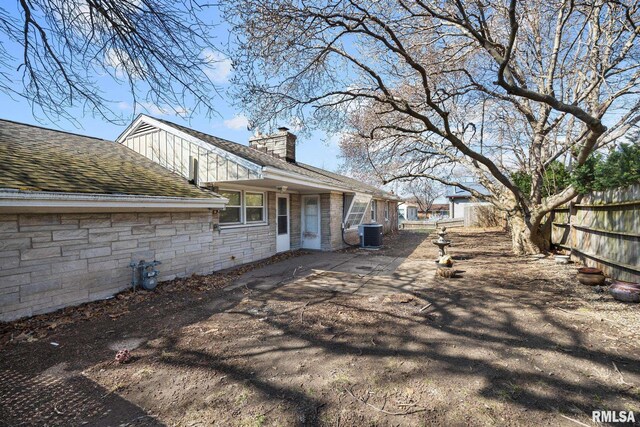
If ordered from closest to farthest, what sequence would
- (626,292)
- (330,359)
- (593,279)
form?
(330,359) < (626,292) < (593,279)

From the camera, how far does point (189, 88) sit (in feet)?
14.3

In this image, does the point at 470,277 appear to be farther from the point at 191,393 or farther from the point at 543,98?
the point at 191,393

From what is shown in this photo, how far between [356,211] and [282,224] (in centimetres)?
385

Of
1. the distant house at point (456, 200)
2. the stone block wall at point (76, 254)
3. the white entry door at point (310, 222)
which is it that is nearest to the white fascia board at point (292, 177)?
the white entry door at point (310, 222)

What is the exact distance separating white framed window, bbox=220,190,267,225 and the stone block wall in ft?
5.46

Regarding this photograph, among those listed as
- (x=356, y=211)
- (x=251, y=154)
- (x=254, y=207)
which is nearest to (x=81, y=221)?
(x=254, y=207)

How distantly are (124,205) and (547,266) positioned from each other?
33.5ft

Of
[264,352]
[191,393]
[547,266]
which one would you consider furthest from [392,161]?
[191,393]

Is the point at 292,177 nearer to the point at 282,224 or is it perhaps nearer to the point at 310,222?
the point at 282,224

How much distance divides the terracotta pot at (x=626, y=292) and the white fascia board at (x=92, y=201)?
811 cm

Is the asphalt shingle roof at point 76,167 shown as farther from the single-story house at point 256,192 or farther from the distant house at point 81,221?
the single-story house at point 256,192

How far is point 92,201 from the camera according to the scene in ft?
16.1

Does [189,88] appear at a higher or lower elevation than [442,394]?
higher

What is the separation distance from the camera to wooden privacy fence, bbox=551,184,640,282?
5281mm
